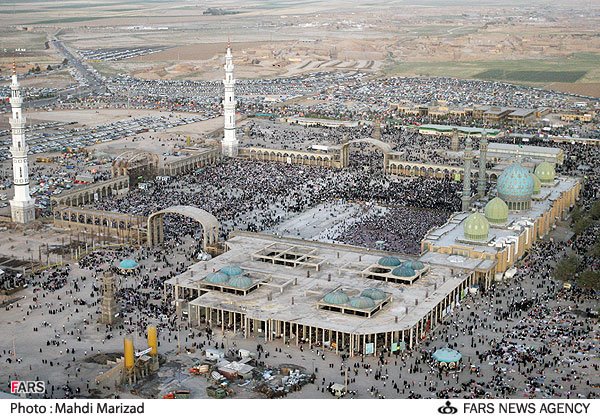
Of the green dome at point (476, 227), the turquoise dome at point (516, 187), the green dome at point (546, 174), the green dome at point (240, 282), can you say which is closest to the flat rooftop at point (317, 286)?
the green dome at point (240, 282)

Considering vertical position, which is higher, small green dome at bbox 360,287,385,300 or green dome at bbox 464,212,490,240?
green dome at bbox 464,212,490,240

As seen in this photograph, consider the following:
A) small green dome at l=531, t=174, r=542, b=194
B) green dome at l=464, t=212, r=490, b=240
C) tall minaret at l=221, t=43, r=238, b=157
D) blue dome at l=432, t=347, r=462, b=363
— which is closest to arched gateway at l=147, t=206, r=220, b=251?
green dome at l=464, t=212, r=490, b=240

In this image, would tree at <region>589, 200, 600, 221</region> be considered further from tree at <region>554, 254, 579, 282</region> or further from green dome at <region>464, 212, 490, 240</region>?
green dome at <region>464, 212, 490, 240</region>

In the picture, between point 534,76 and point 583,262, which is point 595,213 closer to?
point 583,262

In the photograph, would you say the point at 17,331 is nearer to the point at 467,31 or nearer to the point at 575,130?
the point at 575,130
